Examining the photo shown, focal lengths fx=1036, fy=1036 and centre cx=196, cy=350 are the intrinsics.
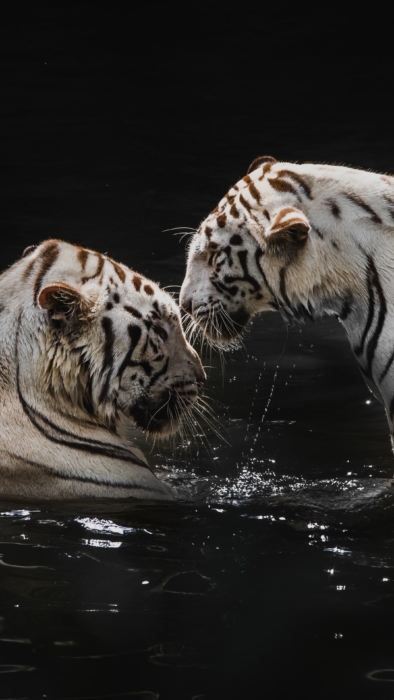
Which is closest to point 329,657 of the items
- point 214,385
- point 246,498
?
point 246,498

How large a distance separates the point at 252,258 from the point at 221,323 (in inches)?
11.0

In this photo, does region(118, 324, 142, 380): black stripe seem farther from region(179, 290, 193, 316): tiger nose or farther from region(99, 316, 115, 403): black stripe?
region(179, 290, 193, 316): tiger nose

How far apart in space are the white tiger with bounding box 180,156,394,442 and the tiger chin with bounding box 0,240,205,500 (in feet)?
0.96

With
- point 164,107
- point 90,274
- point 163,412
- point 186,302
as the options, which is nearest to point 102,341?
point 90,274

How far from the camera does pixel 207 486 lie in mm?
3459

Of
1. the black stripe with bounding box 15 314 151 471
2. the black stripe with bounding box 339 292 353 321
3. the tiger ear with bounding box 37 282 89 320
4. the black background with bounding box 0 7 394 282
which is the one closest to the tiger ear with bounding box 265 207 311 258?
the black stripe with bounding box 339 292 353 321

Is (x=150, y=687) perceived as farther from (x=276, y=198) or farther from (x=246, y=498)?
(x=276, y=198)

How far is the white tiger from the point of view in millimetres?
3076

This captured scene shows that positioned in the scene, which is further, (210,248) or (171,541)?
(210,248)

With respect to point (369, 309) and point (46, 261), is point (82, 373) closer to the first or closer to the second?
point (46, 261)

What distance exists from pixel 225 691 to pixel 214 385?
3098 millimetres

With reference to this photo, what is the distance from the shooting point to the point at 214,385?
4.98 meters

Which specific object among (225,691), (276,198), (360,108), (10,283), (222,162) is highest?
(360,108)

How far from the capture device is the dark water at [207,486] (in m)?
2.05
